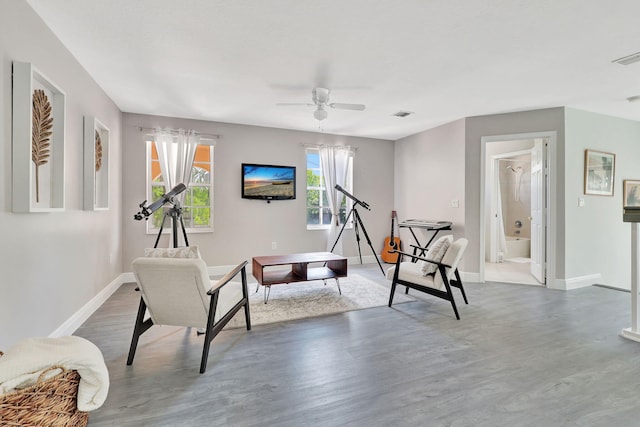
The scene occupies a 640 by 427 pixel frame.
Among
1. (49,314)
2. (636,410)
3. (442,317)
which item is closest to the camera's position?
(636,410)

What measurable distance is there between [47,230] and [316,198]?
3.93 metres

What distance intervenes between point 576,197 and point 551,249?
2.69ft

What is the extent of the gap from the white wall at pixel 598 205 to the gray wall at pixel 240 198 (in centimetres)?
316

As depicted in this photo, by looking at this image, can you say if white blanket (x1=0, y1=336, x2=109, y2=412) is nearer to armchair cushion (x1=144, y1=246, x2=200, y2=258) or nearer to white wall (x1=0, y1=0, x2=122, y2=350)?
white wall (x1=0, y1=0, x2=122, y2=350)

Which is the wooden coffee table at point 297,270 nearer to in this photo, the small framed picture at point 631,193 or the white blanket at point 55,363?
the white blanket at point 55,363

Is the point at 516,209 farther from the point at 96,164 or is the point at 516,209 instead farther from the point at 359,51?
the point at 96,164

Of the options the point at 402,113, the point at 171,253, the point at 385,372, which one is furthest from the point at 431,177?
the point at 171,253

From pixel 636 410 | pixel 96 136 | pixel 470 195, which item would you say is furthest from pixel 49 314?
pixel 470 195

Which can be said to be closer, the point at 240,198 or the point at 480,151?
the point at 480,151

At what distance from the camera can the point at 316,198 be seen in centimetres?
562

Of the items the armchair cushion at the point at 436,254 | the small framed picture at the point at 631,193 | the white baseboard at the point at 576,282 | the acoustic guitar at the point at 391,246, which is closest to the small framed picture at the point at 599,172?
the small framed picture at the point at 631,193

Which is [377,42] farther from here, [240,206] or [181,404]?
[240,206]

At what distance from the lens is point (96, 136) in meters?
3.28

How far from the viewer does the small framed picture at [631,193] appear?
4.64m
